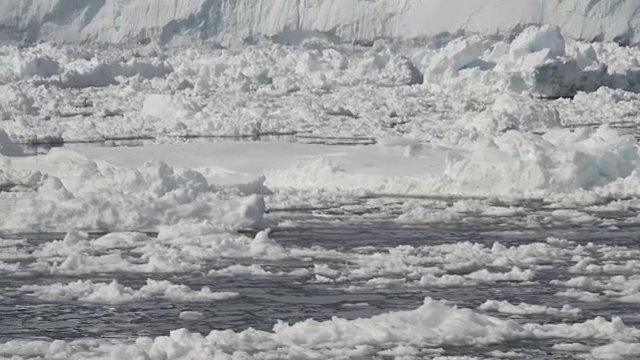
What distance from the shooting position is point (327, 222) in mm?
12352

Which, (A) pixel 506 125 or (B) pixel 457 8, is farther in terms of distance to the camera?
(B) pixel 457 8

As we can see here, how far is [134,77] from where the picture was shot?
34688 millimetres

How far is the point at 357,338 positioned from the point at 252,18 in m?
37.2

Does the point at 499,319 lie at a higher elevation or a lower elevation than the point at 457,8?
lower

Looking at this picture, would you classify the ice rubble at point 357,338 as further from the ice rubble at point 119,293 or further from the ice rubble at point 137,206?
the ice rubble at point 137,206

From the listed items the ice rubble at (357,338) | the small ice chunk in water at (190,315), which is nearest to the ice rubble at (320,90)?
the small ice chunk in water at (190,315)

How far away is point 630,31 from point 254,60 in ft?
37.3

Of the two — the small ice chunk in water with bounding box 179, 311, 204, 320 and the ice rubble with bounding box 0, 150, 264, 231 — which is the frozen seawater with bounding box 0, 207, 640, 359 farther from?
the ice rubble with bounding box 0, 150, 264, 231

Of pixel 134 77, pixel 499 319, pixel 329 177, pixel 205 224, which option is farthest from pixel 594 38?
pixel 499 319

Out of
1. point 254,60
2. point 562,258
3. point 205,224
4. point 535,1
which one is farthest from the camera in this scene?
point 535,1

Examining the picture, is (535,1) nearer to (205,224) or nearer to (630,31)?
(630,31)

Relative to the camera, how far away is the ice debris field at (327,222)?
24.5 feet

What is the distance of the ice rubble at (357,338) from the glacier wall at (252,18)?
34.2m

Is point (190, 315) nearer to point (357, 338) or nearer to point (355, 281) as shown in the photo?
point (357, 338)
